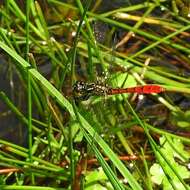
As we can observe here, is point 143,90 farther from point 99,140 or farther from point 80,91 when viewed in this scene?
point 99,140

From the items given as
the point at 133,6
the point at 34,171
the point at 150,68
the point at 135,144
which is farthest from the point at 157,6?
the point at 34,171

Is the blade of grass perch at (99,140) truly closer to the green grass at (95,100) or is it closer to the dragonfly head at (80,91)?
the green grass at (95,100)

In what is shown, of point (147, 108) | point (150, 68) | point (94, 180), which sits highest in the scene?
point (150, 68)

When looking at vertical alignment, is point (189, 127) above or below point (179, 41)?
below

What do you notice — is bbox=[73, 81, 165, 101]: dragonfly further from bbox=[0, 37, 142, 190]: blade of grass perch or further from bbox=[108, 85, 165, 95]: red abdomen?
bbox=[0, 37, 142, 190]: blade of grass perch

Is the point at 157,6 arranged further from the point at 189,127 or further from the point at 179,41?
the point at 189,127

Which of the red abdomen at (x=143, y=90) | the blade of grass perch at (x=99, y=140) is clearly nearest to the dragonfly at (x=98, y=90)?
the red abdomen at (x=143, y=90)
